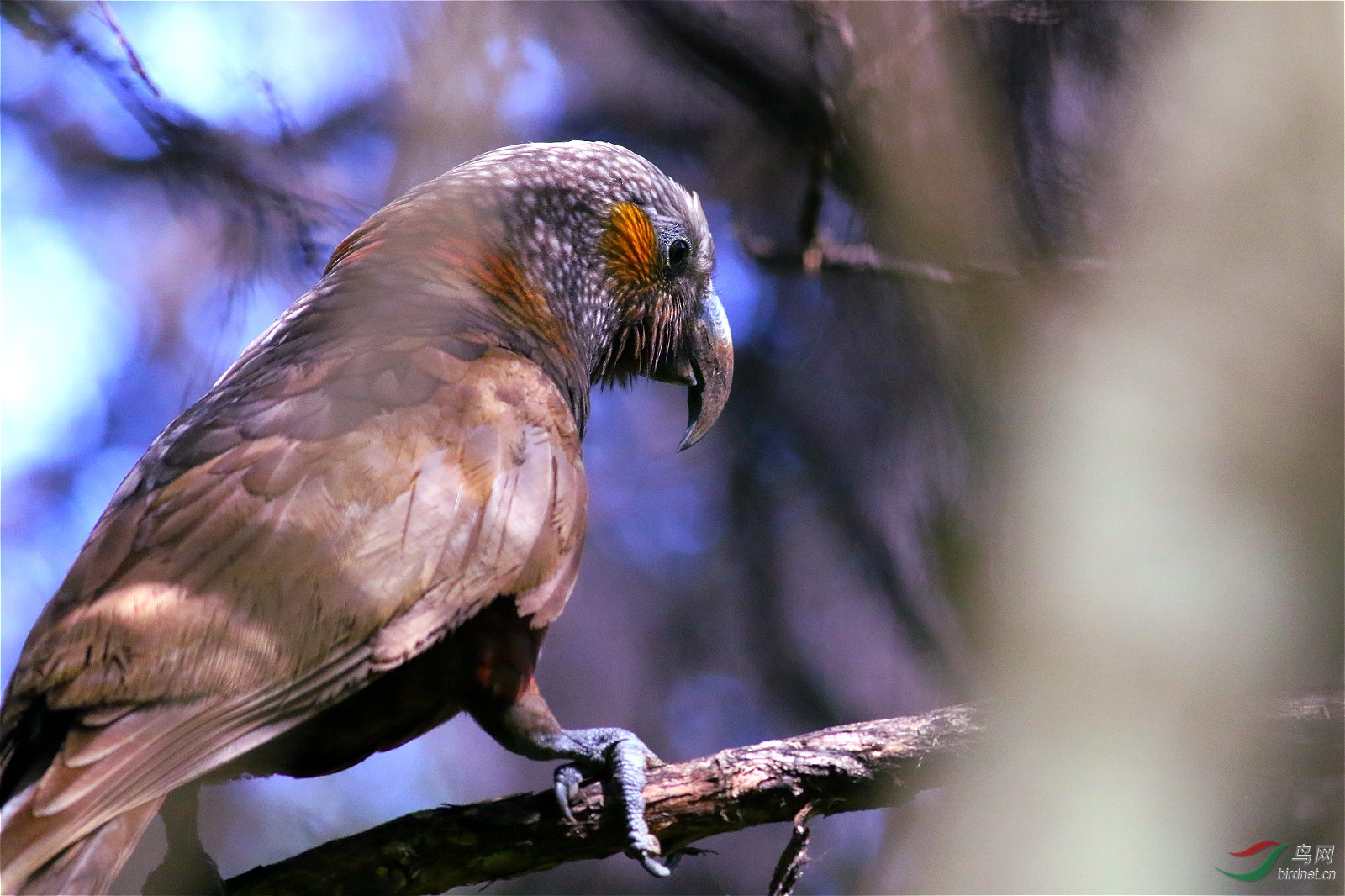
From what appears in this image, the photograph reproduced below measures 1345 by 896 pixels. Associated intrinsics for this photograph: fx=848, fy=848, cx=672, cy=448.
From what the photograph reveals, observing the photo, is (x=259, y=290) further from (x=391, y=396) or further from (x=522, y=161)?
(x=391, y=396)

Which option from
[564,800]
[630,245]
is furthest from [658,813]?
[630,245]

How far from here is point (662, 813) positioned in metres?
0.97

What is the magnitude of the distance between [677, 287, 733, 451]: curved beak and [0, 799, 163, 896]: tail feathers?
96cm

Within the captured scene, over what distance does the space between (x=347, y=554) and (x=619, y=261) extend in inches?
28.3

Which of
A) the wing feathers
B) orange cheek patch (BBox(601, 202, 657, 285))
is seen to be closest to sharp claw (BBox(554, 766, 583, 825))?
the wing feathers

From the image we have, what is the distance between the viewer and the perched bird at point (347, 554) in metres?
0.76

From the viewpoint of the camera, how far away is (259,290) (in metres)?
1.44

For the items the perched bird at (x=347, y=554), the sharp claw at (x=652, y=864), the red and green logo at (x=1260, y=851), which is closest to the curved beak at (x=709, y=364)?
the perched bird at (x=347, y=554)

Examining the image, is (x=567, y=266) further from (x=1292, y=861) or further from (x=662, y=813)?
(x=1292, y=861)

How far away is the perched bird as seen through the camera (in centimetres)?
76

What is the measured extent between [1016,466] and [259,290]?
1.48 meters

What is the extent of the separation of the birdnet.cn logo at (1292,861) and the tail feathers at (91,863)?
1551 millimetres

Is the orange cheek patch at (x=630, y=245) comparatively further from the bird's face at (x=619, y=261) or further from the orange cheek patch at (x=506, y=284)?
the orange cheek patch at (x=506, y=284)

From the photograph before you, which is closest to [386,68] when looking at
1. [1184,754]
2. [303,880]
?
[303,880]
